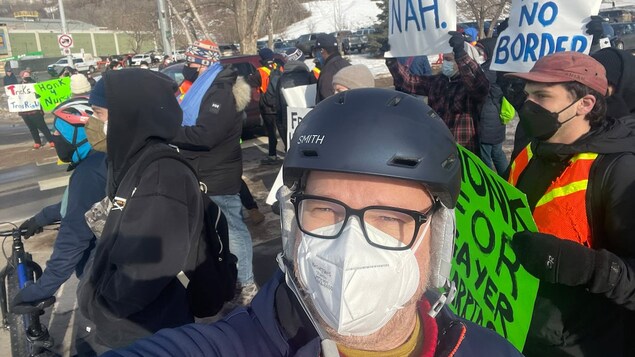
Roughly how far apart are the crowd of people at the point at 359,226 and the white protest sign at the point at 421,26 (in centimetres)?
130

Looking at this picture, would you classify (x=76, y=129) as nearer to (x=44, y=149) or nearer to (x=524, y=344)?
(x=524, y=344)

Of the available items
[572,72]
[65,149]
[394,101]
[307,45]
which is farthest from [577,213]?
[307,45]

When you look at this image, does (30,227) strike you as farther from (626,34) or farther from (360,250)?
(626,34)

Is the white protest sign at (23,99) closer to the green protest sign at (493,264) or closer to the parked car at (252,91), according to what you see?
the parked car at (252,91)

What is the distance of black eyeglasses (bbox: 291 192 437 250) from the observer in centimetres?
136

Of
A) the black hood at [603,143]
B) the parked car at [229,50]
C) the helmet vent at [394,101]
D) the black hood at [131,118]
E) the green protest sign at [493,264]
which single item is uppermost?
the helmet vent at [394,101]

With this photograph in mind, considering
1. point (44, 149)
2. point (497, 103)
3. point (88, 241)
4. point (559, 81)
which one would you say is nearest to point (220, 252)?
point (88, 241)

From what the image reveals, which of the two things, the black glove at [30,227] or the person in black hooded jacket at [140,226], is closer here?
the person in black hooded jacket at [140,226]

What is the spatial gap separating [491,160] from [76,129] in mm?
4663

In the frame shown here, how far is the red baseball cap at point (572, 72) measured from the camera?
92.9 inches

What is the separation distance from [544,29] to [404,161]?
308 cm

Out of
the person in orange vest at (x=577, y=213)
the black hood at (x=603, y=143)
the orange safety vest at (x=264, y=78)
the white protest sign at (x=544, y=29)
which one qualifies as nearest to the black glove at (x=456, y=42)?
the white protest sign at (x=544, y=29)

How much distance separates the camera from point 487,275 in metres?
2.16

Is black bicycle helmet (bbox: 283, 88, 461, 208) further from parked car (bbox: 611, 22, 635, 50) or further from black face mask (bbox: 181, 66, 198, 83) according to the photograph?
parked car (bbox: 611, 22, 635, 50)
